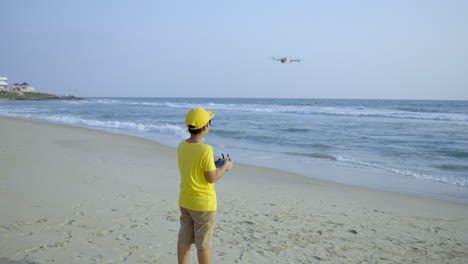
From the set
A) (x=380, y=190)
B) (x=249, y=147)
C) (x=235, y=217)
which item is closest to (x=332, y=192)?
(x=380, y=190)

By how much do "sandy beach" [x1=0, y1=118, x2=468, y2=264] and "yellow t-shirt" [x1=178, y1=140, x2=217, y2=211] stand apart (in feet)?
3.62

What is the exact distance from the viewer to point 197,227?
265 cm

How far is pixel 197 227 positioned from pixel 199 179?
14.5 inches

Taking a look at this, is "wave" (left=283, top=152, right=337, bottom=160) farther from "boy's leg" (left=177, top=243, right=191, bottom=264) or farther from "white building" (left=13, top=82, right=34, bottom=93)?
"white building" (left=13, top=82, right=34, bottom=93)

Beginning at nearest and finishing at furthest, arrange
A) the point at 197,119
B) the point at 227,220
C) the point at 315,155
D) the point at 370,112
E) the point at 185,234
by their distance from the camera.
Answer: the point at 197,119 → the point at 185,234 → the point at 227,220 → the point at 315,155 → the point at 370,112

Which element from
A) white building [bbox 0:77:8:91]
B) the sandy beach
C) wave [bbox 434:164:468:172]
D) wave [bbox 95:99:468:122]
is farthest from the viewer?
white building [bbox 0:77:8:91]

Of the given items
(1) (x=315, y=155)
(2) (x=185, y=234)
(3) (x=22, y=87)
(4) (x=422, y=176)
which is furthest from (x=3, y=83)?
(2) (x=185, y=234)

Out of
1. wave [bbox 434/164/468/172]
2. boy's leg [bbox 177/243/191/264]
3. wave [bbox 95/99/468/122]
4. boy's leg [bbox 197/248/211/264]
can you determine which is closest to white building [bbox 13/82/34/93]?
wave [bbox 95/99/468/122]

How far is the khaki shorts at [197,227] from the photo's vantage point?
8.60 feet

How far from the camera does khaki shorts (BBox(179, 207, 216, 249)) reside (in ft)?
8.60

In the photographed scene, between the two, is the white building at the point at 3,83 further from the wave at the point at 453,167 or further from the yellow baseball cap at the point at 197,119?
the yellow baseball cap at the point at 197,119

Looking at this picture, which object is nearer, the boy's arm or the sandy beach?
the boy's arm

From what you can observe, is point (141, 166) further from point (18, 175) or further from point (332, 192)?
point (332, 192)

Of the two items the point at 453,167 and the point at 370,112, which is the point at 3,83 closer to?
the point at 370,112
